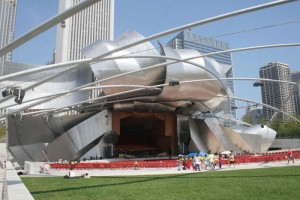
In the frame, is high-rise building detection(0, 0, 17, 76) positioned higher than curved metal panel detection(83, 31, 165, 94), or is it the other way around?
high-rise building detection(0, 0, 17, 76)

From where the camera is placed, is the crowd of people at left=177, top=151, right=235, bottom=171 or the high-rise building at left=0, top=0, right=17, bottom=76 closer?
the crowd of people at left=177, top=151, right=235, bottom=171

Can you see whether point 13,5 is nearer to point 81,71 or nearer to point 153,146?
point 81,71

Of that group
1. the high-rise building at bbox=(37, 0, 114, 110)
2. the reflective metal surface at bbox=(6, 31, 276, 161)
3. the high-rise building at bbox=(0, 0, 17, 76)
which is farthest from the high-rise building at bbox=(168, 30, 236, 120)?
the high-rise building at bbox=(37, 0, 114, 110)

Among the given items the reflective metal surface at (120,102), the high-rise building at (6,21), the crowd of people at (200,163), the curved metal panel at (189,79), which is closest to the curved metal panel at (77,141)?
the reflective metal surface at (120,102)

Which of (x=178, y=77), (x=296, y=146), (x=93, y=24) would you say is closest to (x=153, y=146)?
(x=178, y=77)

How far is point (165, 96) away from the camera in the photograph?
1174 inches

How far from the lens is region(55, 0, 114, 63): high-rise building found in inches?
3666

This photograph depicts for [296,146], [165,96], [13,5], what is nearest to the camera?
[13,5]

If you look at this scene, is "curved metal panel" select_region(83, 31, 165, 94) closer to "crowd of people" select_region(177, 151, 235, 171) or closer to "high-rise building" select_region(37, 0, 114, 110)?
"crowd of people" select_region(177, 151, 235, 171)

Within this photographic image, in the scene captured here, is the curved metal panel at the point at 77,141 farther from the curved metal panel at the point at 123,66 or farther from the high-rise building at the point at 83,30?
the high-rise building at the point at 83,30

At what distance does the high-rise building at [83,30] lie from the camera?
93125 millimetres

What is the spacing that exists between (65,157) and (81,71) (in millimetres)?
10135

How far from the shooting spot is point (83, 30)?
10275 cm

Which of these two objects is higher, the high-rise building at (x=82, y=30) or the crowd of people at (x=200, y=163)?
the high-rise building at (x=82, y=30)
